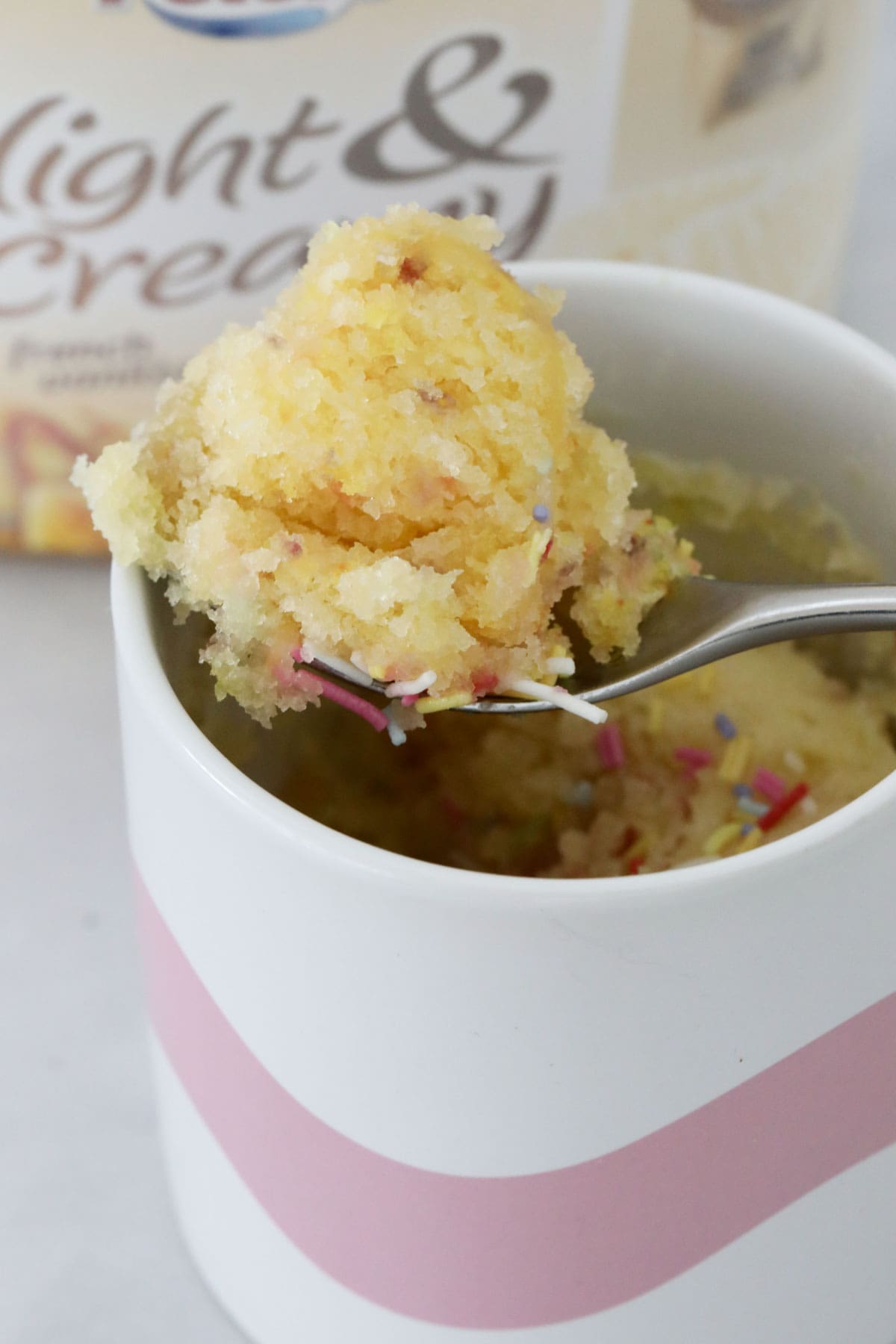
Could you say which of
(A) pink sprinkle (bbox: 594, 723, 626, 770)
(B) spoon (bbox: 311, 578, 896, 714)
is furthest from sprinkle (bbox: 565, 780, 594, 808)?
(B) spoon (bbox: 311, 578, 896, 714)

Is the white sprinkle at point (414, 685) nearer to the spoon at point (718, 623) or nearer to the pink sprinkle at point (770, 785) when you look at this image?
the spoon at point (718, 623)

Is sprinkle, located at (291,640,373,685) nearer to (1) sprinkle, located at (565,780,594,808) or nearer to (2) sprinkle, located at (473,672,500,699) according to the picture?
(2) sprinkle, located at (473,672,500,699)

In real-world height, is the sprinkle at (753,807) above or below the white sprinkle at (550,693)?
below

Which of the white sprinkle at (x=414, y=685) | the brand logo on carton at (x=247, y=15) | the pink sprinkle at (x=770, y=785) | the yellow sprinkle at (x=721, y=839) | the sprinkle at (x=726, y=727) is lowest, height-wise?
the yellow sprinkle at (x=721, y=839)

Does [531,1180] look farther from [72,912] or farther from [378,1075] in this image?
[72,912]

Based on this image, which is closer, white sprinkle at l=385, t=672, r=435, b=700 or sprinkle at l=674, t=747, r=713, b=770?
white sprinkle at l=385, t=672, r=435, b=700

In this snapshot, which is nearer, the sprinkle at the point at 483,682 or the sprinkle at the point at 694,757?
the sprinkle at the point at 483,682

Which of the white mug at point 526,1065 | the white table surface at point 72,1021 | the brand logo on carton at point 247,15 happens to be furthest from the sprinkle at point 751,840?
the brand logo on carton at point 247,15
